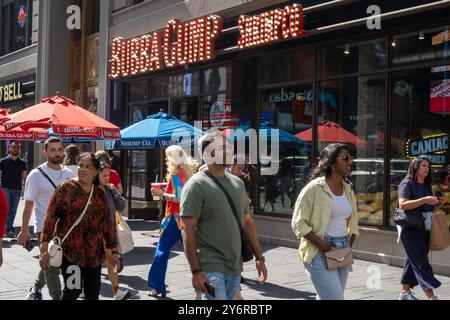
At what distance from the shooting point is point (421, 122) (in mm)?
8977

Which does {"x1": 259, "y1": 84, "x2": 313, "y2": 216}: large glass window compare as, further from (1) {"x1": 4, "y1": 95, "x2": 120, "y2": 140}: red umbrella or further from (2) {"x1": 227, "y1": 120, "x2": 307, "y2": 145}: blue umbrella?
(1) {"x1": 4, "y1": 95, "x2": 120, "y2": 140}: red umbrella

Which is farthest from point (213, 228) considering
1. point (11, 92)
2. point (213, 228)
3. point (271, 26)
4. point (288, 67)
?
point (11, 92)

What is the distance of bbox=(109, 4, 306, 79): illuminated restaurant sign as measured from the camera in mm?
10191

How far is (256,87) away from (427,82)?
3.75 metres

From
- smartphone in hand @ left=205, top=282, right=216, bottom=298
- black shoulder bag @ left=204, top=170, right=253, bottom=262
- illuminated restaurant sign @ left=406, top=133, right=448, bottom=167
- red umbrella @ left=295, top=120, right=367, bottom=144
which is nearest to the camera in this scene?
smartphone in hand @ left=205, top=282, right=216, bottom=298

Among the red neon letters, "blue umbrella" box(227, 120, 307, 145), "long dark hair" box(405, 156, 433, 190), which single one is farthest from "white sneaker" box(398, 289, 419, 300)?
the red neon letters

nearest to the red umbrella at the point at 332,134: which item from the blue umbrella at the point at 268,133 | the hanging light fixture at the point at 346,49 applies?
the blue umbrella at the point at 268,133

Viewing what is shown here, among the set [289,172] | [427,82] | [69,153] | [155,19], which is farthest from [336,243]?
[155,19]

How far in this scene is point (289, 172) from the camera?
11211 millimetres

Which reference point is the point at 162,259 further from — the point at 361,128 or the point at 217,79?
the point at 217,79

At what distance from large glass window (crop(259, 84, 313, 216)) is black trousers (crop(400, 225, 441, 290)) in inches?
170

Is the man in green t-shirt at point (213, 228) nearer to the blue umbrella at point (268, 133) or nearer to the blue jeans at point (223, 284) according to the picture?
the blue jeans at point (223, 284)

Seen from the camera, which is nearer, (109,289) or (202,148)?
(202,148)

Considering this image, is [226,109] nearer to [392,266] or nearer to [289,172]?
[289,172]
